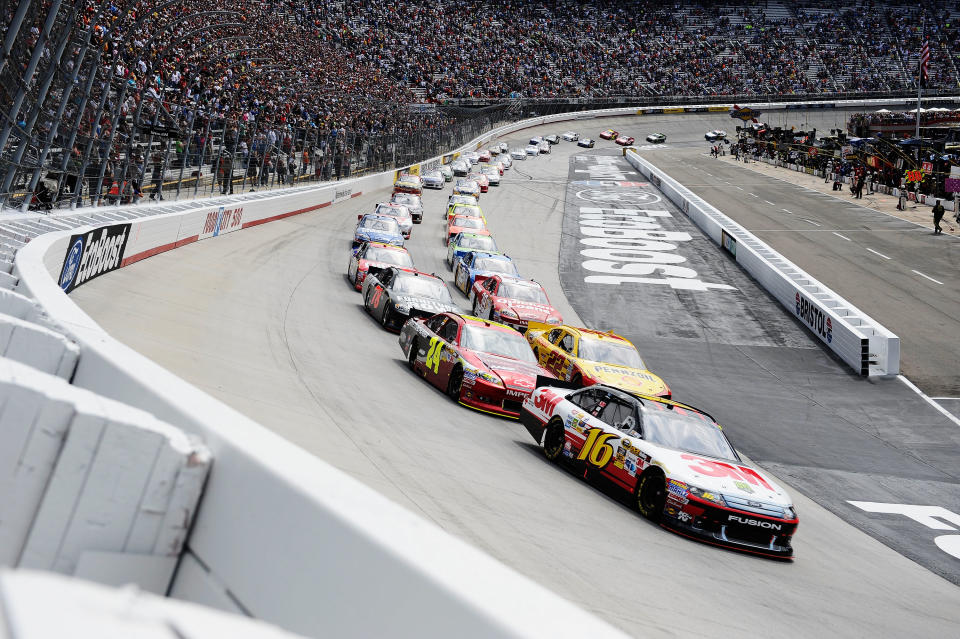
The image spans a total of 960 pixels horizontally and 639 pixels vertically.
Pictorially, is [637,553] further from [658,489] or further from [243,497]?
[243,497]

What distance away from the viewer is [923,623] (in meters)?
7.56

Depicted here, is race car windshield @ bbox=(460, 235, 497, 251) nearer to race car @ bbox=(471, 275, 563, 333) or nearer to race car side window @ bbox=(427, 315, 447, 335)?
race car @ bbox=(471, 275, 563, 333)

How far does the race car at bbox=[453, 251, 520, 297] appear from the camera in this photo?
23391mm

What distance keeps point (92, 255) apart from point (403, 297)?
5526mm

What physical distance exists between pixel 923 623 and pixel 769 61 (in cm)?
10480

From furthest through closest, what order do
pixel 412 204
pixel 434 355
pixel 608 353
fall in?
pixel 412 204 → pixel 608 353 → pixel 434 355

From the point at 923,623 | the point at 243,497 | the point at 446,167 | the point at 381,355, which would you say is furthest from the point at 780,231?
the point at 243,497

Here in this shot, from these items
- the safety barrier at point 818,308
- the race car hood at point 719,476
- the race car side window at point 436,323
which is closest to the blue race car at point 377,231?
the safety barrier at point 818,308

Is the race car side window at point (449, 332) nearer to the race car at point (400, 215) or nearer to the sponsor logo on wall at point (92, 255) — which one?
the sponsor logo on wall at point (92, 255)

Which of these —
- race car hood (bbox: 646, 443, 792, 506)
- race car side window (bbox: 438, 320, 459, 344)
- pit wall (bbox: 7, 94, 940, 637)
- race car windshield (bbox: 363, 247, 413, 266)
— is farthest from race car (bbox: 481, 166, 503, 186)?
pit wall (bbox: 7, 94, 940, 637)

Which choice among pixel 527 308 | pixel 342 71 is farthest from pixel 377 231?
pixel 342 71

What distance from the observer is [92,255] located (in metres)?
15.8

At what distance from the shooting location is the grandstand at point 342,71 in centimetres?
1681

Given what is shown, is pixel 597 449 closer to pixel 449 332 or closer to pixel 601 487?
pixel 601 487
